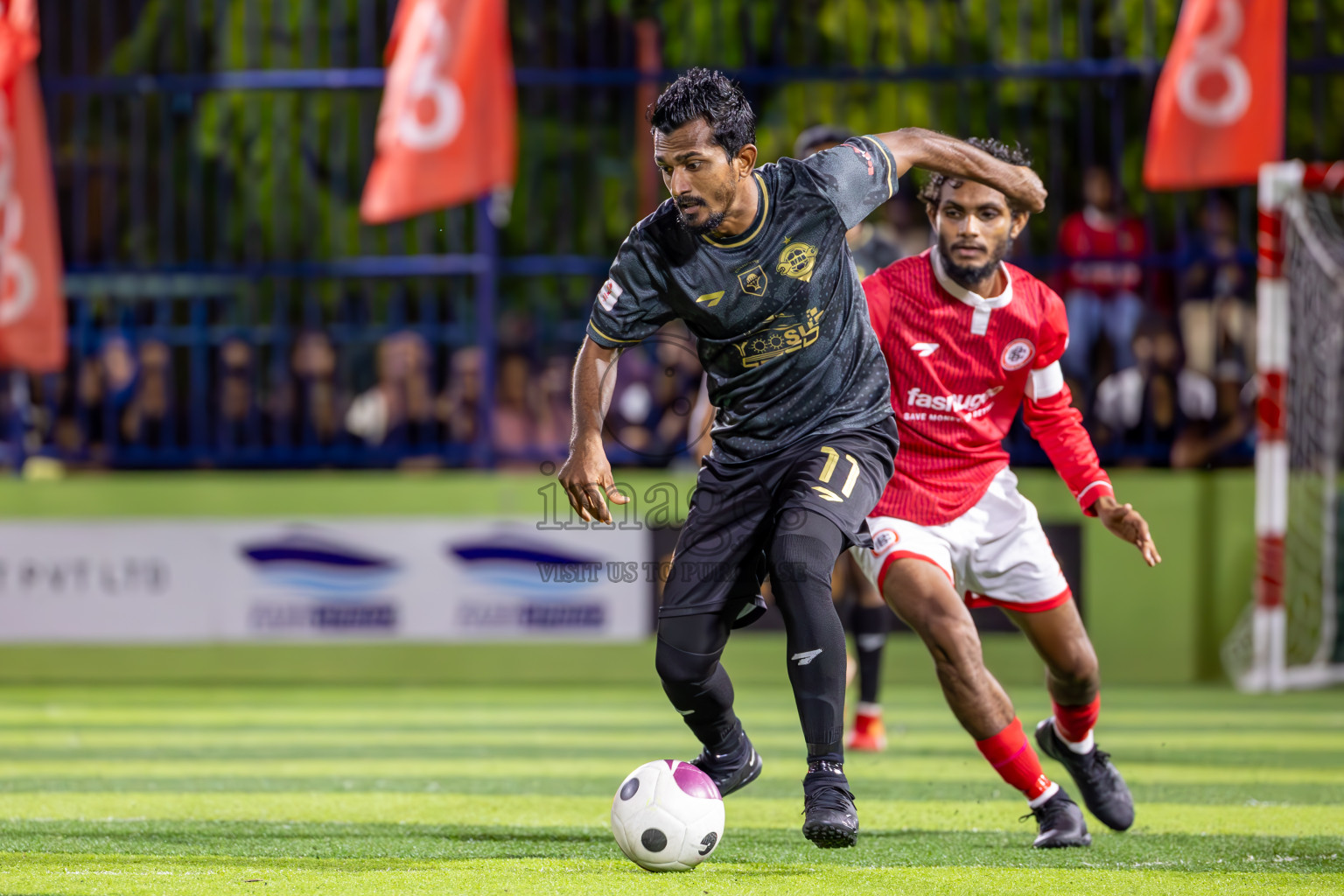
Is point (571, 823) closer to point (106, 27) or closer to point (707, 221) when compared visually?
point (707, 221)

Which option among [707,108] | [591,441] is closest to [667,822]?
[591,441]

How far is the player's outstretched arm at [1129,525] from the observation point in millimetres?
5059

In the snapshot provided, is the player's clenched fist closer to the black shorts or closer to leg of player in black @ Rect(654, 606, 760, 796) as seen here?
the black shorts

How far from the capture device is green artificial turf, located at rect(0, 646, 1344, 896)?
4.46m

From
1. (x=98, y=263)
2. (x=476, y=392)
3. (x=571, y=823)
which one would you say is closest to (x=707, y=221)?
(x=571, y=823)

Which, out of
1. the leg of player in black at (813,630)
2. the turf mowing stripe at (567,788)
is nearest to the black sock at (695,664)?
the leg of player in black at (813,630)

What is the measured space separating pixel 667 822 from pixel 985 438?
173cm

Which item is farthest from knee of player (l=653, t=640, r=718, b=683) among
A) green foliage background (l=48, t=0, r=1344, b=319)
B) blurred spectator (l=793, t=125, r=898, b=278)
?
green foliage background (l=48, t=0, r=1344, b=319)

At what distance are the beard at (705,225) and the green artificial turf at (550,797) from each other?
1682 millimetres

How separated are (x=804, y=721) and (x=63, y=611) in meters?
7.81

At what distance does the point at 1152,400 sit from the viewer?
35.0ft

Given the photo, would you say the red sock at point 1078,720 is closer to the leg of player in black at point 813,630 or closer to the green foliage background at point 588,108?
the leg of player in black at point 813,630

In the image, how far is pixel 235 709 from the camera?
9.70 m

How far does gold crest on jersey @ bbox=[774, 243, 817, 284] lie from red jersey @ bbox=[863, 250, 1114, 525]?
71cm
